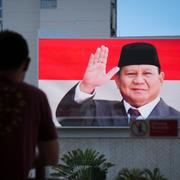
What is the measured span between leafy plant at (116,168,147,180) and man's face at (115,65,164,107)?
1.96m

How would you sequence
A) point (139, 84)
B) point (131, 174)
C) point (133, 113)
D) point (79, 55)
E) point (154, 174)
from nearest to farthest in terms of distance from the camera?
point (131, 174), point (154, 174), point (139, 84), point (133, 113), point (79, 55)

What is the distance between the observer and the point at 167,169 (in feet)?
34.6

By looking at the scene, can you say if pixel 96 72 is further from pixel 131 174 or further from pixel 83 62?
pixel 131 174

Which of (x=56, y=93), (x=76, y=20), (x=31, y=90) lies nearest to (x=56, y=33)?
(x=56, y=93)

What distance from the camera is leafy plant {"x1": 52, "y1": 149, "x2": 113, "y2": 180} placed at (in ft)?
29.7

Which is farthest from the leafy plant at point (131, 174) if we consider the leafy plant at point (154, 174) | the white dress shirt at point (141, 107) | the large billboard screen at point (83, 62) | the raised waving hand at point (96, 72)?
the raised waving hand at point (96, 72)

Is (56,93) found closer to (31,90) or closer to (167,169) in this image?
(167,169)

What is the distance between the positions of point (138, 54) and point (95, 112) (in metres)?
1.60

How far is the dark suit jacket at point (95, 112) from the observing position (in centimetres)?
1132

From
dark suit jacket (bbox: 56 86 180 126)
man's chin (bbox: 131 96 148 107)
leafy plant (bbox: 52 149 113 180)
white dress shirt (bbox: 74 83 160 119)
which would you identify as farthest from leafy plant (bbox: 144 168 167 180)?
man's chin (bbox: 131 96 148 107)

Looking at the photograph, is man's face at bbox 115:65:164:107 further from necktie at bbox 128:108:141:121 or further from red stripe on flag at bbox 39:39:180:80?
red stripe on flag at bbox 39:39:180:80

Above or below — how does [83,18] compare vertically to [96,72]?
above

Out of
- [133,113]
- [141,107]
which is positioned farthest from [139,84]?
[133,113]

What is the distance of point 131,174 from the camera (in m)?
9.62
